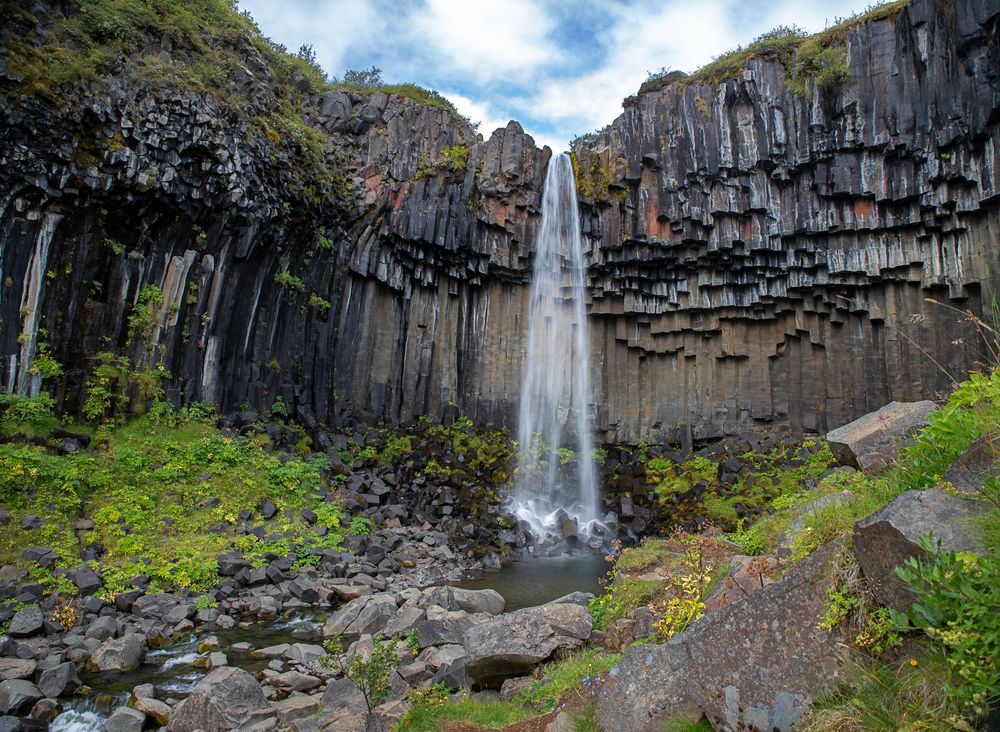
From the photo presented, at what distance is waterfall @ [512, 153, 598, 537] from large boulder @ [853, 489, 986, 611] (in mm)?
19469

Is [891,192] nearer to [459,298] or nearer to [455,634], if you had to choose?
A: [459,298]

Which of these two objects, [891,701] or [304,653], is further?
[304,653]

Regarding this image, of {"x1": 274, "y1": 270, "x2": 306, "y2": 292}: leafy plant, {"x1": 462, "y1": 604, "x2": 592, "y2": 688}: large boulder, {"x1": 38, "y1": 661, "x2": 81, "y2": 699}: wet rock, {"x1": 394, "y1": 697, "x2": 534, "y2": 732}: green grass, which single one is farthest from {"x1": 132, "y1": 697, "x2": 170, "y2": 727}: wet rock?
{"x1": 274, "y1": 270, "x2": 306, "y2": 292}: leafy plant

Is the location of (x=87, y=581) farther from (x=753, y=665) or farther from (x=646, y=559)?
(x=753, y=665)

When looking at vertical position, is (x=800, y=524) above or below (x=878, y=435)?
below

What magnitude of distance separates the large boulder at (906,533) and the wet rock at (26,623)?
10.9m

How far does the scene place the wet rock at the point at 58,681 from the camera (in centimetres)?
729

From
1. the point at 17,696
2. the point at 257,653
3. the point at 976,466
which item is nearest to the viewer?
the point at 976,466

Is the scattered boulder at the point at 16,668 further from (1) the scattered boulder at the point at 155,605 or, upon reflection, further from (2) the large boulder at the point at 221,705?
(2) the large boulder at the point at 221,705

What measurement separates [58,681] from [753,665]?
26.6 ft

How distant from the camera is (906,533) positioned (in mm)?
2895

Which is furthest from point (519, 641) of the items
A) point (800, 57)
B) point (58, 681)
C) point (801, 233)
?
point (800, 57)

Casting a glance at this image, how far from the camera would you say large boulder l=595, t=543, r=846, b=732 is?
3215mm

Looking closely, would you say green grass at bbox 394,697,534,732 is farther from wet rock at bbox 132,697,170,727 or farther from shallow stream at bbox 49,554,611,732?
shallow stream at bbox 49,554,611,732
